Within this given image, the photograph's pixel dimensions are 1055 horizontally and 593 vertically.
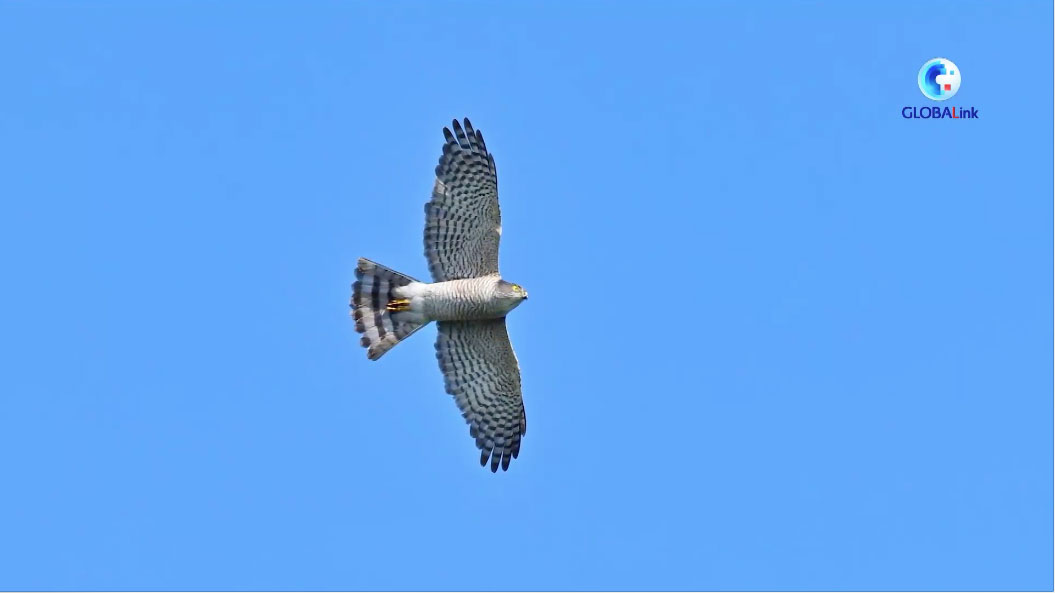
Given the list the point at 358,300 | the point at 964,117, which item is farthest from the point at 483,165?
the point at 964,117

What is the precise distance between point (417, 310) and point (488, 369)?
1.09 metres

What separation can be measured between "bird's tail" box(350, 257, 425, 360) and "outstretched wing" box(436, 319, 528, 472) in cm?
47

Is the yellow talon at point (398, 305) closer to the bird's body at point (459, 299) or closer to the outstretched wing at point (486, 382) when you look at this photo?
the bird's body at point (459, 299)

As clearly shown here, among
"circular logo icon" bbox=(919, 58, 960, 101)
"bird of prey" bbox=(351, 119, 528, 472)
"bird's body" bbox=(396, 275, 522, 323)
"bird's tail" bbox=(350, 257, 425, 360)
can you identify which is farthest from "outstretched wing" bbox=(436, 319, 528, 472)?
"circular logo icon" bbox=(919, 58, 960, 101)

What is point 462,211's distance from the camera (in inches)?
725

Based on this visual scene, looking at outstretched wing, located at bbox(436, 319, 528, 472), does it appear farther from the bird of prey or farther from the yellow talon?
the yellow talon

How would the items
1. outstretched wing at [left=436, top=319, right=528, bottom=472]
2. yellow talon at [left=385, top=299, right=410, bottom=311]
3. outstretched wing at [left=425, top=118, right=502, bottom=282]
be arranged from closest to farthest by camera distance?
outstretched wing at [left=425, top=118, right=502, bottom=282]
yellow talon at [left=385, top=299, right=410, bottom=311]
outstretched wing at [left=436, top=319, right=528, bottom=472]

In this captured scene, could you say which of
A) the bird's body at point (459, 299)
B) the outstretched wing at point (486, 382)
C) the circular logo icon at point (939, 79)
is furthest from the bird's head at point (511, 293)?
the circular logo icon at point (939, 79)

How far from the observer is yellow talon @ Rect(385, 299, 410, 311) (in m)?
18.7

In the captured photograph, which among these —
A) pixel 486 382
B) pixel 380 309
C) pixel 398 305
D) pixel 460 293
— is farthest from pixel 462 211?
pixel 486 382

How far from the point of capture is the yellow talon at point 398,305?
18688 millimetres

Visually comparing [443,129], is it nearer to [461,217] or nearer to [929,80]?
[461,217]

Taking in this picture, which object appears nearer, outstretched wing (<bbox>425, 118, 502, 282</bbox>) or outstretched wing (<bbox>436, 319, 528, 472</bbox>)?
outstretched wing (<bbox>425, 118, 502, 282</bbox>)

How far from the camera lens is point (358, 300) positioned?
18812 millimetres
